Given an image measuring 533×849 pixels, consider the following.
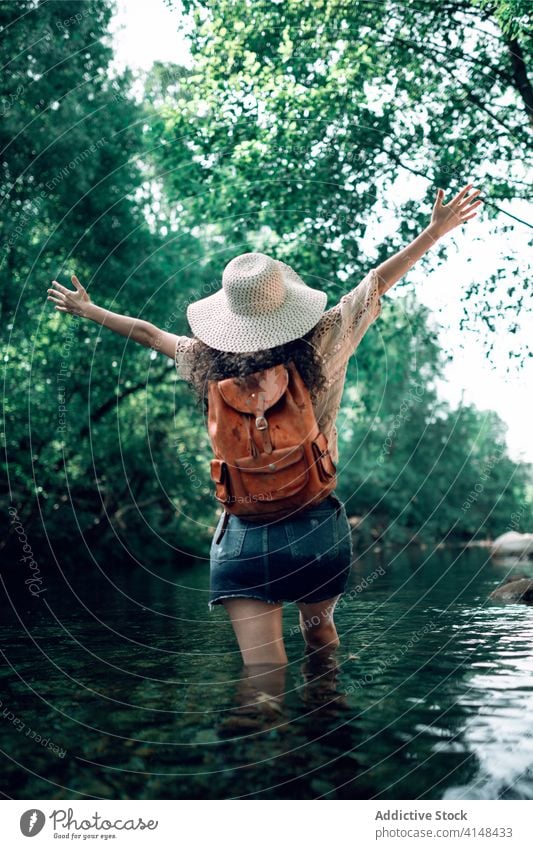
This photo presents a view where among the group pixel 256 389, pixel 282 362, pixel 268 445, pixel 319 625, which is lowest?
pixel 319 625

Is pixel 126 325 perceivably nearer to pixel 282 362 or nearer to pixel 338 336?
pixel 282 362

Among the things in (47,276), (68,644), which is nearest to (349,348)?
(68,644)

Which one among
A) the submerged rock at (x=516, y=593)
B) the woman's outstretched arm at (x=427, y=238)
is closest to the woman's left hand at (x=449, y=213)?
the woman's outstretched arm at (x=427, y=238)

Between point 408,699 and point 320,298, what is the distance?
2.49 metres

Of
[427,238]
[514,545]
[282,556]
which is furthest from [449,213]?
[514,545]

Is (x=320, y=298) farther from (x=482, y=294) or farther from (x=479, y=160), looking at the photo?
(x=479, y=160)

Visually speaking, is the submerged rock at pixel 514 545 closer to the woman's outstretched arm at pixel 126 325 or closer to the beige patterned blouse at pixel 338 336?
the beige patterned blouse at pixel 338 336

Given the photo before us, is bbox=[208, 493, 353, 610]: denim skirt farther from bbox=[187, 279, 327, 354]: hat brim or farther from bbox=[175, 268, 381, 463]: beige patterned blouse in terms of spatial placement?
bbox=[187, 279, 327, 354]: hat brim

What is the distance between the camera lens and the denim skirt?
389 centimetres

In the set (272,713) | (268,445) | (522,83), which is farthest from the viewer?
(522,83)

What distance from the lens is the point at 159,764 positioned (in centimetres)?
378

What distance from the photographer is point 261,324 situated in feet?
13.2

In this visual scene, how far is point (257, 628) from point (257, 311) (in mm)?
1596

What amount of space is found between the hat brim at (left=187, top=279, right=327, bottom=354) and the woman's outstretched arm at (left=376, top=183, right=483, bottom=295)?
0.35 meters
